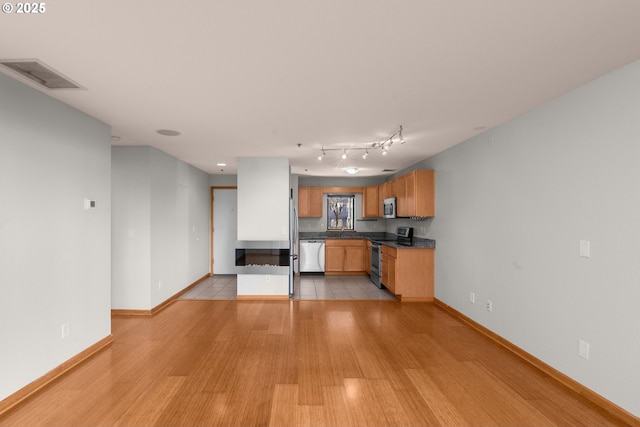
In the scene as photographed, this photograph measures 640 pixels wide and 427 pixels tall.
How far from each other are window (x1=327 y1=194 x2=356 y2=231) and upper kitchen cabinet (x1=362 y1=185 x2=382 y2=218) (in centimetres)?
48

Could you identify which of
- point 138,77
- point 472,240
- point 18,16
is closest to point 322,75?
point 138,77

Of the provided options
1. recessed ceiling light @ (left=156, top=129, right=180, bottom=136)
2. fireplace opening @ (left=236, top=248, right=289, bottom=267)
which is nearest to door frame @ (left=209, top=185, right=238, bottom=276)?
fireplace opening @ (left=236, top=248, right=289, bottom=267)

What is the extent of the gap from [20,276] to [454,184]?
498cm

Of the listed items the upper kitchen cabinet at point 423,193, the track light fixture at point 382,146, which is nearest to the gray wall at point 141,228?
the track light fixture at point 382,146

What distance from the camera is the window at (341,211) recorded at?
8453 mm

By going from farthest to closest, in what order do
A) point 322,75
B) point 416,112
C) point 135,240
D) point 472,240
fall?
point 135,240, point 472,240, point 416,112, point 322,75

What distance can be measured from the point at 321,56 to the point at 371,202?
20.4ft

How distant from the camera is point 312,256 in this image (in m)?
7.62

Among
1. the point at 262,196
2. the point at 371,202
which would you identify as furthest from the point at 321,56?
the point at 371,202

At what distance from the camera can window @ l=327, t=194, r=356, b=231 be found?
8453 millimetres

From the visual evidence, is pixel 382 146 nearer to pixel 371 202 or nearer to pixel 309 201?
pixel 371 202

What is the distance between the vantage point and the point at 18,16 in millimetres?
1607

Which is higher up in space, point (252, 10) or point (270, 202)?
point (252, 10)

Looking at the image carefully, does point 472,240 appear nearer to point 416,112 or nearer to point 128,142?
point 416,112
